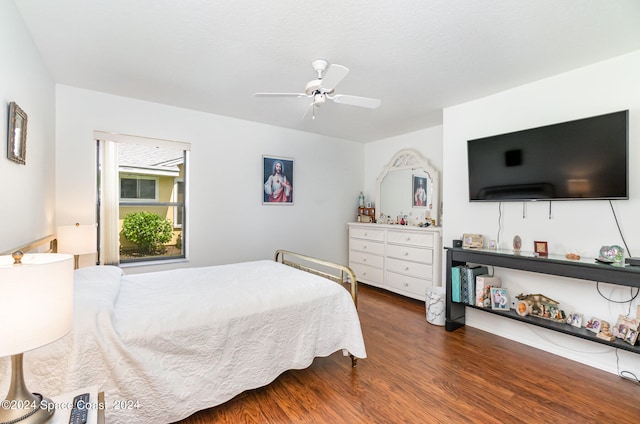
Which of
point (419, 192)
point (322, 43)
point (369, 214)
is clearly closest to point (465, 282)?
point (419, 192)

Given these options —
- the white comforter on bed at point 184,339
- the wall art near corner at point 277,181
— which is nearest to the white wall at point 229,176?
the wall art near corner at point 277,181

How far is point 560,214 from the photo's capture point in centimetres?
265

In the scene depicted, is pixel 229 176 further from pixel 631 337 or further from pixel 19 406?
pixel 631 337

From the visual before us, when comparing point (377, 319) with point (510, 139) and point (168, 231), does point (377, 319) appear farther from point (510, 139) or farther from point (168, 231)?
point (168, 231)

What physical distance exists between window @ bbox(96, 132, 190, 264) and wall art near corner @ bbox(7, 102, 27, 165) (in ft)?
3.99

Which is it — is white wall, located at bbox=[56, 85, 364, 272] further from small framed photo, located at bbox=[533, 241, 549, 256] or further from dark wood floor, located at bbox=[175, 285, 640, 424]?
small framed photo, located at bbox=[533, 241, 549, 256]

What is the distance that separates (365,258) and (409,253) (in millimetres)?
865

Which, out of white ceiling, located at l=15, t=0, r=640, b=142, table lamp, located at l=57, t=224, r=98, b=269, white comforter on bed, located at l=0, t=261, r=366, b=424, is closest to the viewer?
white comforter on bed, located at l=0, t=261, r=366, b=424

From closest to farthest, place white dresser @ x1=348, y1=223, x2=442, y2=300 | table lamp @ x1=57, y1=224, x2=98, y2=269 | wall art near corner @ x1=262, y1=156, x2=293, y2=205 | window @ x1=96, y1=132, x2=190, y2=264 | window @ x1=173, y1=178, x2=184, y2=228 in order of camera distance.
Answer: table lamp @ x1=57, y1=224, x2=98, y2=269 < window @ x1=96, y1=132, x2=190, y2=264 < window @ x1=173, y1=178, x2=184, y2=228 < white dresser @ x1=348, y1=223, x2=442, y2=300 < wall art near corner @ x1=262, y1=156, x2=293, y2=205

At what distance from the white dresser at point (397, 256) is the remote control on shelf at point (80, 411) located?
11.7 feet

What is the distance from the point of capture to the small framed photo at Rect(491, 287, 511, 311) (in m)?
2.80

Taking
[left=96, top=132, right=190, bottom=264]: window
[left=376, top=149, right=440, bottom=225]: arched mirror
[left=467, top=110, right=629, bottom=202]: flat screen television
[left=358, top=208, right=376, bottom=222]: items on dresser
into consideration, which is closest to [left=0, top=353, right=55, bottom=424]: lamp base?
[left=96, top=132, right=190, bottom=264]: window

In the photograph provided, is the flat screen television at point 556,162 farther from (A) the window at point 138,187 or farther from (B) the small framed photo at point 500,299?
(A) the window at point 138,187

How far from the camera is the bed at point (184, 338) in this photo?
1451 mm
